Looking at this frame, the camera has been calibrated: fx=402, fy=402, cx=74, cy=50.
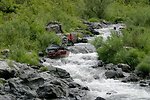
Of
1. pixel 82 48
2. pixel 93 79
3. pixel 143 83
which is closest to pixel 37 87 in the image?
pixel 93 79

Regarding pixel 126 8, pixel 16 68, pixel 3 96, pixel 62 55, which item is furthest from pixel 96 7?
pixel 3 96

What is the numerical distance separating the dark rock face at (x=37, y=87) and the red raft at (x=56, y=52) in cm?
679

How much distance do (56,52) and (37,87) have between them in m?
9.71

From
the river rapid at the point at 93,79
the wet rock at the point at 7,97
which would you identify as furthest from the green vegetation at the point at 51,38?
the wet rock at the point at 7,97

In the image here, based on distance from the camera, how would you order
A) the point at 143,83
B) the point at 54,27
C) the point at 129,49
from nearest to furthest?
the point at 143,83 → the point at 129,49 → the point at 54,27

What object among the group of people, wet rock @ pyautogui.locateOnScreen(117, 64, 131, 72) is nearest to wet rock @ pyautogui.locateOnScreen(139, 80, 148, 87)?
wet rock @ pyautogui.locateOnScreen(117, 64, 131, 72)

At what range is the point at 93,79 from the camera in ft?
83.2

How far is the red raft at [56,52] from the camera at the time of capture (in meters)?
30.6

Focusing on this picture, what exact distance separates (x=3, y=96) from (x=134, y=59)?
35.8ft

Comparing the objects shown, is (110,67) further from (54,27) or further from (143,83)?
(54,27)

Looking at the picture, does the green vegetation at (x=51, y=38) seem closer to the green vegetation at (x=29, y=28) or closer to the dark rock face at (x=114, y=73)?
the green vegetation at (x=29, y=28)

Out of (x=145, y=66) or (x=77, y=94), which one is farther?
(x=145, y=66)

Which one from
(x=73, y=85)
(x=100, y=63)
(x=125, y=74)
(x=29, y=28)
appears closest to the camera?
(x=73, y=85)

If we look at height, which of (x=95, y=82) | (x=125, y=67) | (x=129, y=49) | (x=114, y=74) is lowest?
(x=95, y=82)
